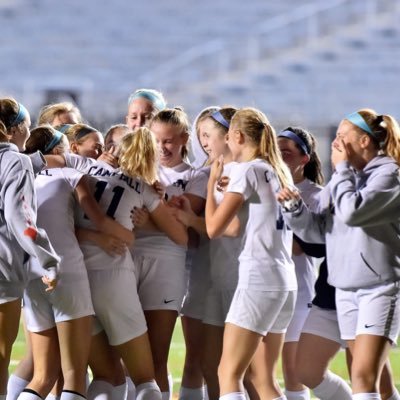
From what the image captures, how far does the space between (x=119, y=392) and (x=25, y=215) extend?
111 centimetres

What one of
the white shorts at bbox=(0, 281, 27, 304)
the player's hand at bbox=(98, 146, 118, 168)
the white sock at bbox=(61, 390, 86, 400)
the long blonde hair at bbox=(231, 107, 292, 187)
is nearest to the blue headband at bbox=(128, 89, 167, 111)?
the player's hand at bbox=(98, 146, 118, 168)

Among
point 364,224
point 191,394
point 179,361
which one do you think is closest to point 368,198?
point 364,224

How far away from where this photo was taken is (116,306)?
496 cm

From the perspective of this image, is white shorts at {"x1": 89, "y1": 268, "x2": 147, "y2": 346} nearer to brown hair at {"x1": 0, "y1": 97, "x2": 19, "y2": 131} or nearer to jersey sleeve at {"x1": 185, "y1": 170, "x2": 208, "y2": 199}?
jersey sleeve at {"x1": 185, "y1": 170, "x2": 208, "y2": 199}

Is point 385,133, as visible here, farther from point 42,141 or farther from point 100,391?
point 100,391

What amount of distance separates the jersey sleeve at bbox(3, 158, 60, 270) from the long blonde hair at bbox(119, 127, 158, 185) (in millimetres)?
603

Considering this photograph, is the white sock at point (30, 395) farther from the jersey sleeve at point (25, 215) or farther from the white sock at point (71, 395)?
the jersey sleeve at point (25, 215)

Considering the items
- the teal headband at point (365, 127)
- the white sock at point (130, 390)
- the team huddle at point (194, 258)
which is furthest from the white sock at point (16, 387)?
the teal headband at point (365, 127)

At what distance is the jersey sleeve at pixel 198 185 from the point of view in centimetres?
541

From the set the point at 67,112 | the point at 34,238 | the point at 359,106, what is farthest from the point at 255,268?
the point at 359,106

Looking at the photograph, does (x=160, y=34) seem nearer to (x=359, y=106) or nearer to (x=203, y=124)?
(x=359, y=106)

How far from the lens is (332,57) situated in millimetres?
26797

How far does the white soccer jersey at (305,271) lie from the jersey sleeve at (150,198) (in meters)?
1.00

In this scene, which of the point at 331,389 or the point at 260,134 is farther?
the point at 331,389
